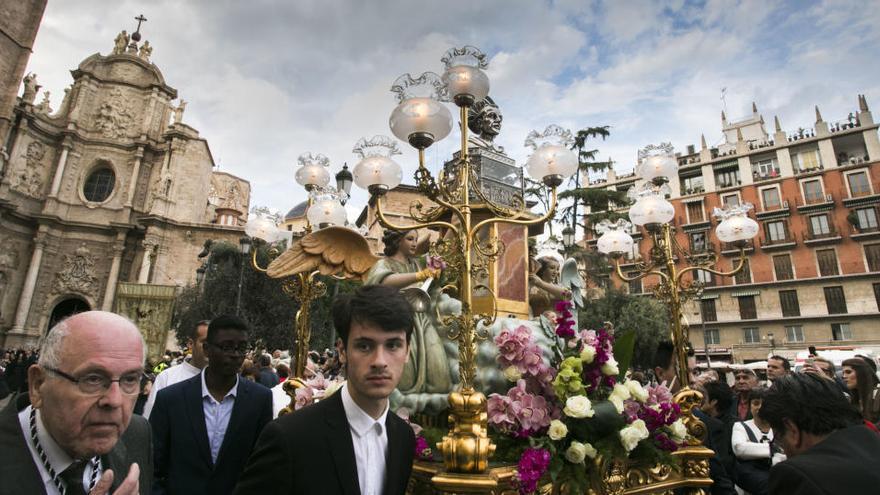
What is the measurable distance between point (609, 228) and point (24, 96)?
1552 inches

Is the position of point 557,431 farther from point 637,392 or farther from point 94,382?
point 94,382

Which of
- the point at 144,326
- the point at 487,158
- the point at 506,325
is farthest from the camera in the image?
the point at 144,326

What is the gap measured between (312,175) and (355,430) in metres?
5.26

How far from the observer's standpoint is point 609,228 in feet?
23.7

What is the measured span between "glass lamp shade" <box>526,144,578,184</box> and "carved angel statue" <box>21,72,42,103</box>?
1547 inches

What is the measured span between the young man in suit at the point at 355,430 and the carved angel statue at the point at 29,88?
40242mm

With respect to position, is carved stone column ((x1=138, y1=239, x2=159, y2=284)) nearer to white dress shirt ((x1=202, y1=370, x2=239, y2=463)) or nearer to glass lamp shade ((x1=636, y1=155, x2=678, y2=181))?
white dress shirt ((x1=202, y1=370, x2=239, y2=463))

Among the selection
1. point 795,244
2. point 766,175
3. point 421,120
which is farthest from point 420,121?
point 766,175

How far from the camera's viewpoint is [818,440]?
2141 millimetres

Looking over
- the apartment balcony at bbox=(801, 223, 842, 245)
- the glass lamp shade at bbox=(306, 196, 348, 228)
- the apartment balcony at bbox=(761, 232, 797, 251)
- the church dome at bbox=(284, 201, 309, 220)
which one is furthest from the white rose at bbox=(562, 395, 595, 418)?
the church dome at bbox=(284, 201, 309, 220)

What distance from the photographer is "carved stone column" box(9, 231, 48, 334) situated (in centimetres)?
2780

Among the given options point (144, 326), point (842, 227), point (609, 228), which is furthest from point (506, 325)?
point (842, 227)

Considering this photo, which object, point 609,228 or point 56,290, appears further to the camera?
point 56,290

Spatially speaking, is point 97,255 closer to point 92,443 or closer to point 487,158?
point 487,158
